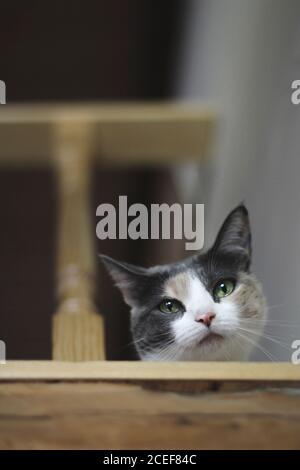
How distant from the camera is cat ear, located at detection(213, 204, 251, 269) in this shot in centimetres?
53

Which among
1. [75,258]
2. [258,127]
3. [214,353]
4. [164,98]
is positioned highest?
[164,98]

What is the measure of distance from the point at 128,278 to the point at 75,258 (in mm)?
208

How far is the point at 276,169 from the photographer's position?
70 cm

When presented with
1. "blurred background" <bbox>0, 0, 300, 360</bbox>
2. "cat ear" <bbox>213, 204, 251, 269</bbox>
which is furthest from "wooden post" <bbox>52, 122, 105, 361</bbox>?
"cat ear" <bbox>213, 204, 251, 269</bbox>

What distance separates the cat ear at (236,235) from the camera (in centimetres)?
53

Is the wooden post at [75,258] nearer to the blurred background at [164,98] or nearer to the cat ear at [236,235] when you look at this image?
the blurred background at [164,98]

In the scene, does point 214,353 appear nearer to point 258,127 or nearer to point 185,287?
point 185,287

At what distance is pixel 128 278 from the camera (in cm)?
54

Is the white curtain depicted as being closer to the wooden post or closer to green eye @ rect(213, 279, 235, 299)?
green eye @ rect(213, 279, 235, 299)

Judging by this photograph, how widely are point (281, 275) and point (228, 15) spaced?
3.16 feet

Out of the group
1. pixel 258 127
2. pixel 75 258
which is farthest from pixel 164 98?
pixel 75 258

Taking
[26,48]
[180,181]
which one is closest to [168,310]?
[180,181]

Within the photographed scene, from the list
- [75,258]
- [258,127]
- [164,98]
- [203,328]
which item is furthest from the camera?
[164,98]

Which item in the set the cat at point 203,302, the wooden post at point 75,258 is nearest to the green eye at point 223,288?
the cat at point 203,302
